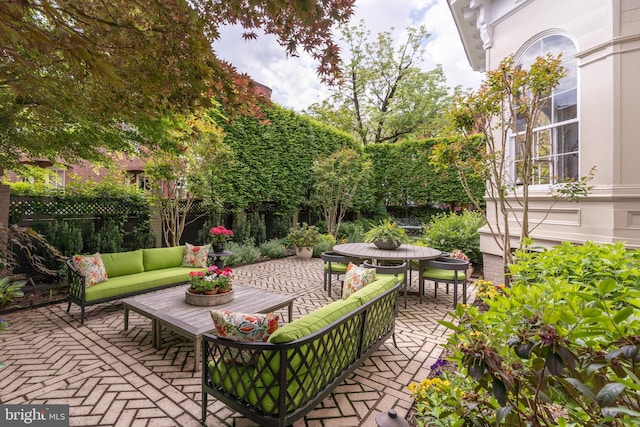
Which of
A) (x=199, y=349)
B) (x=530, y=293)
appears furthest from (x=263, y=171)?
(x=530, y=293)

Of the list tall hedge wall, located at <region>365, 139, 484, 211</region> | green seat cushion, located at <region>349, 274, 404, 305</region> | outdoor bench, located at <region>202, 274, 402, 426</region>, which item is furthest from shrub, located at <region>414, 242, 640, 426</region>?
tall hedge wall, located at <region>365, 139, 484, 211</region>

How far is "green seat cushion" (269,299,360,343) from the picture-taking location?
2.11 m

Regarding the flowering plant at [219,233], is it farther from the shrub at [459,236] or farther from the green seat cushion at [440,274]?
the shrub at [459,236]

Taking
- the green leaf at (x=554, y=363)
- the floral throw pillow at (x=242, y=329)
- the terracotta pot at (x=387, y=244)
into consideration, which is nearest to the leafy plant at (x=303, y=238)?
the terracotta pot at (x=387, y=244)

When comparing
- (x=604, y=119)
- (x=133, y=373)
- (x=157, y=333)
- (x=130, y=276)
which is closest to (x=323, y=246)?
(x=130, y=276)

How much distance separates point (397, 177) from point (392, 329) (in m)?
11.4

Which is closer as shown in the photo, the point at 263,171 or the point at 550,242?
the point at 550,242

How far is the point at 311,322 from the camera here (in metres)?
2.35

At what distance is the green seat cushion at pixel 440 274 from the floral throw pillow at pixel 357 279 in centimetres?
196

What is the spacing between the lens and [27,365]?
3.25 metres

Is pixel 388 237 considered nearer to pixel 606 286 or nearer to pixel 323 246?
pixel 323 246

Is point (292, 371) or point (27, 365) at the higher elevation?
point (292, 371)

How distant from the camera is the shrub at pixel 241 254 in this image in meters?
8.48

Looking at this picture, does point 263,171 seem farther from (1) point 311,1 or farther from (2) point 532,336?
(2) point 532,336
